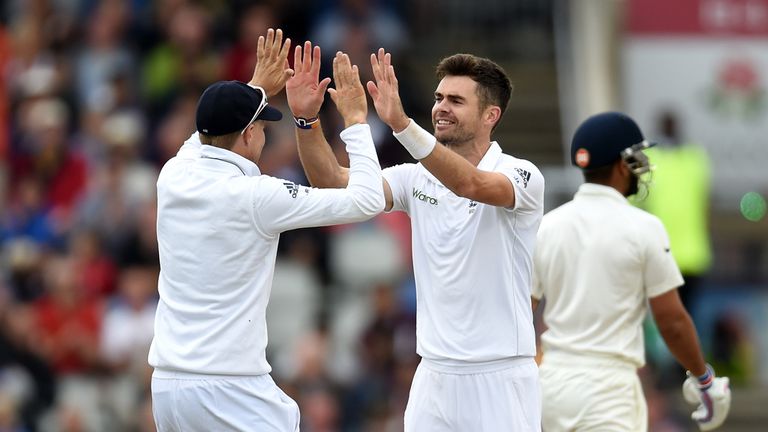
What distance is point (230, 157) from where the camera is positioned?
627cm

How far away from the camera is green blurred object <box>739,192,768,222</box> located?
46.6 ft

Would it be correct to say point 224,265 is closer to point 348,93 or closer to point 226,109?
point 226,109

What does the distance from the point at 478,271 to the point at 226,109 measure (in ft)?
4.23

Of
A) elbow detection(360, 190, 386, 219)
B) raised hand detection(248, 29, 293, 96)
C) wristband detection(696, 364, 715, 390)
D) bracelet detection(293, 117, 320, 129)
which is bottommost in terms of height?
wristband detection(696, 364, 715, 390)

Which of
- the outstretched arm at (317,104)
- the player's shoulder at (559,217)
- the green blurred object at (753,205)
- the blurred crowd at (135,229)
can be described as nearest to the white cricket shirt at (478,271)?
the outstretched arm at (317,104)

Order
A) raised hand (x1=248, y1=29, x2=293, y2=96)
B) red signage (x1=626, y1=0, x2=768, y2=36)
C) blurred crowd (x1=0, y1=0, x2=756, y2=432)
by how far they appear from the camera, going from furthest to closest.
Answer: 1. red signage (x1=626, y1=0, x2=768, y2=36)
2. blurred crowd (x1=0, y1=0, x2=756, y2=432)
3. raised hand (x1=248, y1=29, x2=293, y2=96)

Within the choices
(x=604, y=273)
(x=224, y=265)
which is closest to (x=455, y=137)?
(x=604, y=273)

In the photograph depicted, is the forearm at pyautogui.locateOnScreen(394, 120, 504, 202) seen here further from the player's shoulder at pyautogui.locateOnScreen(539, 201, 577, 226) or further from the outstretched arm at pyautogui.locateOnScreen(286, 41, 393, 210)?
the player's shoulder at pyautogui.locateOnScreen(539, 201, 577, 226)

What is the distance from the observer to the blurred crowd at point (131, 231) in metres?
11.8

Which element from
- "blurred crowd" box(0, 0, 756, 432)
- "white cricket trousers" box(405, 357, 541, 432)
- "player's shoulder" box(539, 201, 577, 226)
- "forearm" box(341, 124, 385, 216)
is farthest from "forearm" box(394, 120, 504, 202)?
"blurred crowd" box(0, 0, 756, 432)

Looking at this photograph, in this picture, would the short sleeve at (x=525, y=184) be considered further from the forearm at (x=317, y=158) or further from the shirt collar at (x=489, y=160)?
the forearm at (x=317, y=158)

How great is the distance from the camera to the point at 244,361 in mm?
6133

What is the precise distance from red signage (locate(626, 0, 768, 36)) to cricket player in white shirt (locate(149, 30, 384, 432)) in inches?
339

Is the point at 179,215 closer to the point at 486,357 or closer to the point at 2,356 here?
the point at 486,357
